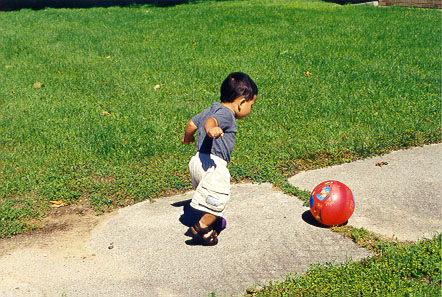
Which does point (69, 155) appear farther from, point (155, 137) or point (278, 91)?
point (278, 91)

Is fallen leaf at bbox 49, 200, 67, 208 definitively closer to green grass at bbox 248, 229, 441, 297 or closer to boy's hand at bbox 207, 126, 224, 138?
boy's hand at bbox 207, 126, 224, 138

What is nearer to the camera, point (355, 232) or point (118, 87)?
point (355, 232)

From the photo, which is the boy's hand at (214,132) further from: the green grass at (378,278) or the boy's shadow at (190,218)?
the green grass at (378,278)

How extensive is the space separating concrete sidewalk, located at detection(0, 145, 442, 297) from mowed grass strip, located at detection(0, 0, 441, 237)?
0.42 meters

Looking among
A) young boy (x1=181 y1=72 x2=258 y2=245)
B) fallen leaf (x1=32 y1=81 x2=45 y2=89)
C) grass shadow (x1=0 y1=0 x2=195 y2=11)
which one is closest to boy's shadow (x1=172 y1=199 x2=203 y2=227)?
young boy (x1=181 y1=72 x2=258 y2=245)

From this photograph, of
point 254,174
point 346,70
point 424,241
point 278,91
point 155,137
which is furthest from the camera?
point 346,70

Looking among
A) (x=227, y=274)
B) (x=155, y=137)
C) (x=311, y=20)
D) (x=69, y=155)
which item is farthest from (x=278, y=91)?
(x=311, y=20)

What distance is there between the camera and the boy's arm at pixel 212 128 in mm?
3850

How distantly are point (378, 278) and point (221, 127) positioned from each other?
1.60 metres

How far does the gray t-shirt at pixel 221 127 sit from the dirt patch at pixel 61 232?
1212 millimetres

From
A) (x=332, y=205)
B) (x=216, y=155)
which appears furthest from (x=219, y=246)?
(x=332, y=205)

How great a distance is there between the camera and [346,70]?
8.97 meters

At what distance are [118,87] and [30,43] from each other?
4.23 m

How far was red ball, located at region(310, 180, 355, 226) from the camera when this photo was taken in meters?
4.38
